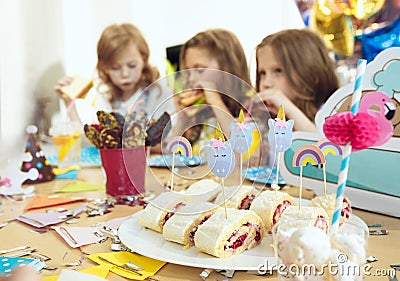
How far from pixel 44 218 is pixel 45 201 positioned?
155 mm

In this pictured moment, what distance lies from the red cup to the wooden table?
25 mm

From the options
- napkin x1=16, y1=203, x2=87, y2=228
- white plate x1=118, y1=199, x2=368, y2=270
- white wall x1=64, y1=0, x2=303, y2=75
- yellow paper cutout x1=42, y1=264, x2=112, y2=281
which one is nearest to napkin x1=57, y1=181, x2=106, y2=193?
napkin x1=16, y1=203, x2=87, y2=228

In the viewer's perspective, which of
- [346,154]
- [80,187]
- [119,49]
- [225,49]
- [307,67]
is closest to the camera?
[346,154]

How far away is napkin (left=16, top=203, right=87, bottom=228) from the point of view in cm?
102

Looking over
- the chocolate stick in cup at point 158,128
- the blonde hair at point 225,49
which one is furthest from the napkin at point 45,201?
the blonde hair at point 225,49

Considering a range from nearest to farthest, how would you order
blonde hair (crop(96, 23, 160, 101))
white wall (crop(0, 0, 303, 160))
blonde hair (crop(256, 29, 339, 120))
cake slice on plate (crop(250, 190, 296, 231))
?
cake slice on plate (crop(250, 190, 296, 231)) → blonde hair (crop(256, 29, 339, 120)) → white wall (crop(0, 0, 303, 160)) → blonde hair (crop(96, 23, 160, 101))

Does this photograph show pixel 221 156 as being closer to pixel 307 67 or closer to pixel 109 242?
pixel 109 242

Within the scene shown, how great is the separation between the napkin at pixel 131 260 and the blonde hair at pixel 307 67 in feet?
2.97

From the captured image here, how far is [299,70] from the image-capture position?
1583 millimetres

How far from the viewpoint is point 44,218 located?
1052mm

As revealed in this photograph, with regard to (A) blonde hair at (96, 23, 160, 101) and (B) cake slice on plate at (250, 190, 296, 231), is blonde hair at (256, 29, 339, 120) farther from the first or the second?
(B) cake slice on plate at (250, 190, 296, 231)

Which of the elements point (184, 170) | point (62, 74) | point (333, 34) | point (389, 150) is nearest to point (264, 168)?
point (184, 170)

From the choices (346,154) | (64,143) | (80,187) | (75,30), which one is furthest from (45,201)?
(75,30)

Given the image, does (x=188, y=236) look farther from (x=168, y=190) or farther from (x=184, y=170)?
(x=184, y=170)
